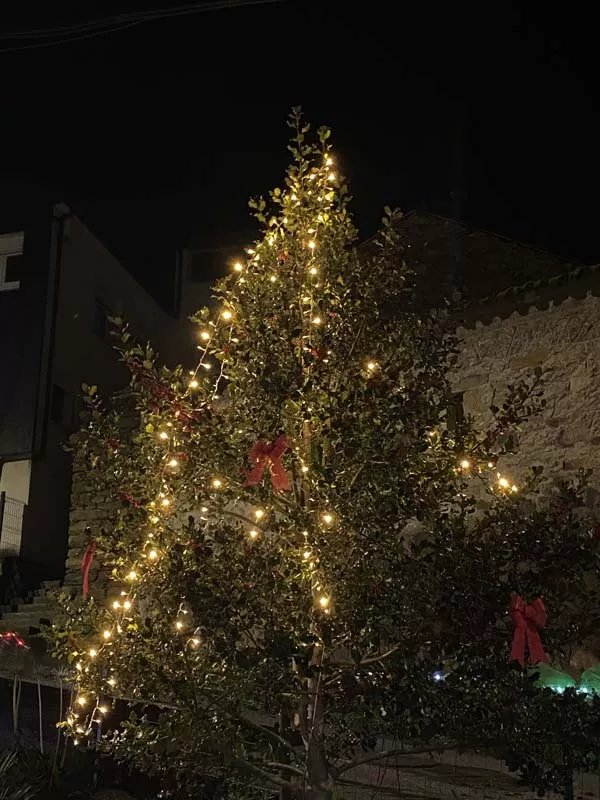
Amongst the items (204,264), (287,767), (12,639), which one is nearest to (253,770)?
(287,767)

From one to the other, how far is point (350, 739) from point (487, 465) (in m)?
1.51

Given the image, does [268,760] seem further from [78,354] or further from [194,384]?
[78,354]

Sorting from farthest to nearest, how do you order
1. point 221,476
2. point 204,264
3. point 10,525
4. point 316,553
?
point 204,264, point 10,525, point 221,476, point 316,553

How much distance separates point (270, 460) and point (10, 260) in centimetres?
1328

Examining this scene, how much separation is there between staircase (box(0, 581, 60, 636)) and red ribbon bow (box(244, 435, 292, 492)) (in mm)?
6901

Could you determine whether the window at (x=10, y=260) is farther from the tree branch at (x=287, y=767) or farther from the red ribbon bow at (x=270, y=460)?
the tree branch at (x=287, y=767)

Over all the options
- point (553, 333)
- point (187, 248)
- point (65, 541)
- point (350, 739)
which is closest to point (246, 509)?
point (553, 333)

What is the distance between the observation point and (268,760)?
12.8 ft

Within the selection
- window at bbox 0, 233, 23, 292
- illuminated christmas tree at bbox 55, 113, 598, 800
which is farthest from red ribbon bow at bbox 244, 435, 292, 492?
window at bbox 0, 233, 23, 292

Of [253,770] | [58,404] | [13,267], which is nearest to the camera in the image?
[253,770]

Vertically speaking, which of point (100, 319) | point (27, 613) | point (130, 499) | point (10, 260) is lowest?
point (130, 499)

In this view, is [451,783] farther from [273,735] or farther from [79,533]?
[79,533]

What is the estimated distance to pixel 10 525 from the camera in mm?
14117

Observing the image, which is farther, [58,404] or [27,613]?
[58,404]
